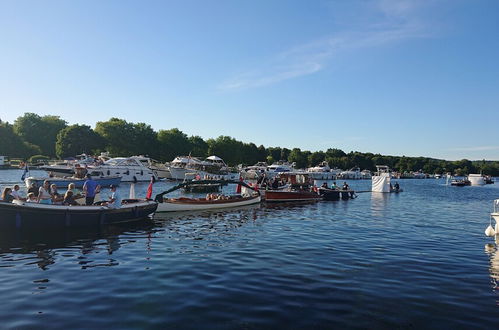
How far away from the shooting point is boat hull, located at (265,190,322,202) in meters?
46.0

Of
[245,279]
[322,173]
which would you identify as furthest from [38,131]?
[245,279]

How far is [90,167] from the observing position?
69.5 metres

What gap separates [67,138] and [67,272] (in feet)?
399

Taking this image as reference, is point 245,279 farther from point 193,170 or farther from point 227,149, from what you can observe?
point 227,149

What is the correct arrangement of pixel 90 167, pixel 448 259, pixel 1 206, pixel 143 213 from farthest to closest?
pixel 90 167 < pixel 143 213 < pixel 1 206 < pixel 448 259

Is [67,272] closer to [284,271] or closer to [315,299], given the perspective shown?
[284,271]

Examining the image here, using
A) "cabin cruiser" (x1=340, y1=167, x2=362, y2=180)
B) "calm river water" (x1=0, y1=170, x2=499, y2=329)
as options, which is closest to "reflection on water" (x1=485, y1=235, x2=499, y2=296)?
"calm river water" (x1=0, y1=170, x2=499, y2=329)

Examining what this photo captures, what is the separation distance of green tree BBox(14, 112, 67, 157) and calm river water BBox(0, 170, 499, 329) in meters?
133

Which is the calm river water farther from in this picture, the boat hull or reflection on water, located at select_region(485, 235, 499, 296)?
the boat hull

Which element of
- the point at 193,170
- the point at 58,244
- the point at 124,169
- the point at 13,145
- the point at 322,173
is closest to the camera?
the point at 58,244

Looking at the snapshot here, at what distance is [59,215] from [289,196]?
31.0m

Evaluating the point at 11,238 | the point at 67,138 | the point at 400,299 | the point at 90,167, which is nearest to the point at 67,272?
the point at 11,238

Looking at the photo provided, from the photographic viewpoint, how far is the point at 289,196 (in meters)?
47.5

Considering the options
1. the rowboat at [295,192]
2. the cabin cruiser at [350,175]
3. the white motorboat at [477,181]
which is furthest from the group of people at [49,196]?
the cabin cruiser at [350,175]
